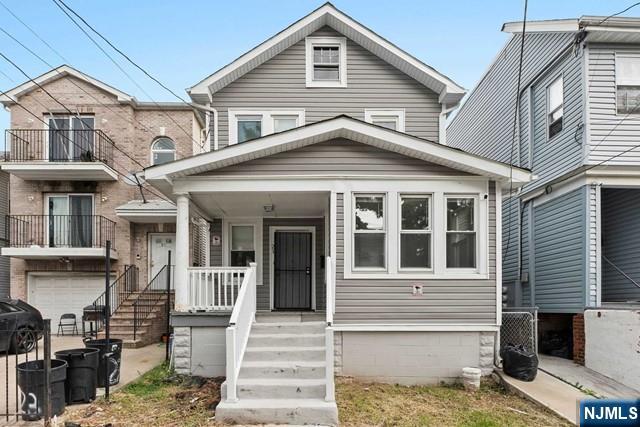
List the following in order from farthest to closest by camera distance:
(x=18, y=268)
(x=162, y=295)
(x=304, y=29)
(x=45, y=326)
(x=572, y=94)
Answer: (x=18, y=268) < (x=162, y=295) < (x=304, y=29) < (x=572, y=94) < (x=45, y=326)

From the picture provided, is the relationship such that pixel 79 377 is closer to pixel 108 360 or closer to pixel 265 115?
pixel 108 360

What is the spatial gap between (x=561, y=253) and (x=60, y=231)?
14110 mm

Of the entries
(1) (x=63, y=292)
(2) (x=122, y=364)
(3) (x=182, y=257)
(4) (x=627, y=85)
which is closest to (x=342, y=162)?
(3) (x=182, y=257)

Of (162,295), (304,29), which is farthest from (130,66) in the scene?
(162,295)

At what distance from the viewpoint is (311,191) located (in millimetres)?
7754

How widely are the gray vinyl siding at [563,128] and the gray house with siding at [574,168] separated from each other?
0.07 ft

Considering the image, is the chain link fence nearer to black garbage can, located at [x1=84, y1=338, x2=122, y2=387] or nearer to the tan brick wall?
black garbage can, located at [x1=84, y1=338, x2=122, y2=387]

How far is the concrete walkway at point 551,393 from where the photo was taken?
596 cm

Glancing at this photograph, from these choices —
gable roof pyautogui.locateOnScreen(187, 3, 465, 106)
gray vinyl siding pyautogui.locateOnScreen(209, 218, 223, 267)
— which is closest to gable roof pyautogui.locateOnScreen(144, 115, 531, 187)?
gray vinyl siding pyautogui.locateOnScreen(209, 218, 223, 267)

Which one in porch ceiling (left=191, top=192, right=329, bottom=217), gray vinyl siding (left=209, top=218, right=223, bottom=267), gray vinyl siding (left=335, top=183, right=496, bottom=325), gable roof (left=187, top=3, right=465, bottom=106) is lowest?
gray vinyl siding (left=335, top=183, right=496, bottom=325)

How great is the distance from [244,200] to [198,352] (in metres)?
2.81

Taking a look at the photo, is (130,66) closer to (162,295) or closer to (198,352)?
(162,295)

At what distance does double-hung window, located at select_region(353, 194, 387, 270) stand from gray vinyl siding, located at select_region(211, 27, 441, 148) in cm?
324

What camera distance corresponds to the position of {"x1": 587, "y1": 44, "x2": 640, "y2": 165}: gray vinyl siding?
8.59m
